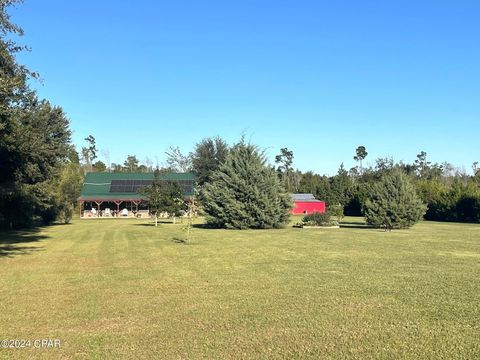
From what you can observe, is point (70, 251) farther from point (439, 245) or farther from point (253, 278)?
point (439, 245)

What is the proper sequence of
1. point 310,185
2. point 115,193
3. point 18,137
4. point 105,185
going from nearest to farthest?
point 18,137, point 115,193, point 105,185, point 310,185

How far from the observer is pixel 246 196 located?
30719mm

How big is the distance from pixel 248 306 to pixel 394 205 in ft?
82.8

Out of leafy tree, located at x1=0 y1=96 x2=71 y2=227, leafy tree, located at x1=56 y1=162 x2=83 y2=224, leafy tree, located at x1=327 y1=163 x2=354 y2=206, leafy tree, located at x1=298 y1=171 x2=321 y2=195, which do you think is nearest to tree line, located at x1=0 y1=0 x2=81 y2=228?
leafy tree, located at x1=0 y1=96 x2=71 y2=227

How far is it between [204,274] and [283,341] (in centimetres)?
579

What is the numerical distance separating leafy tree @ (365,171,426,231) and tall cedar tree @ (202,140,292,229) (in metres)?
5.92

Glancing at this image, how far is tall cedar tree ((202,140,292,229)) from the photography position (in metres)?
30.3

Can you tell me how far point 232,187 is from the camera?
31.1 metres

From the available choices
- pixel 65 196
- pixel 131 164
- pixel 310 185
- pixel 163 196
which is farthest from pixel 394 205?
pixel 131 164

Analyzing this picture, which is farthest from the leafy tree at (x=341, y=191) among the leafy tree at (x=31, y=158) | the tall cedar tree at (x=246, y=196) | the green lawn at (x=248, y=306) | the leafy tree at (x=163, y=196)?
the green lawn at (x=248, y=306)

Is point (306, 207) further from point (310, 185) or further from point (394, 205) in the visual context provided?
point (394, 205)

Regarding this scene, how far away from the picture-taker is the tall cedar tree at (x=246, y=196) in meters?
30.3

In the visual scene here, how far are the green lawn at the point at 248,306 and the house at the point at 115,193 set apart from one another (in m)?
48.7

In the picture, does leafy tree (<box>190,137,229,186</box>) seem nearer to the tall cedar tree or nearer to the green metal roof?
the green metal roof
